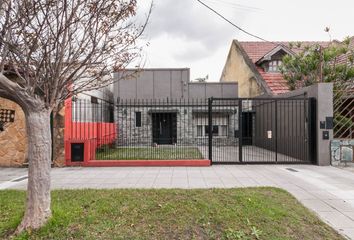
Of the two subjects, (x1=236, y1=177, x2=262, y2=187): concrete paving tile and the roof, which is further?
the roof

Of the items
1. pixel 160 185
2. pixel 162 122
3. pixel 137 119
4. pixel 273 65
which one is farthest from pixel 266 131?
pixel 160 185

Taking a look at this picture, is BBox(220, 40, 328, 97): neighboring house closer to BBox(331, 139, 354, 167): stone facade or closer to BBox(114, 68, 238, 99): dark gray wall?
BBox(114, 68, 238, 99): dark gray wall

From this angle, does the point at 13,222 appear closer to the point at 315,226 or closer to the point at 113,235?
the point at 113,235

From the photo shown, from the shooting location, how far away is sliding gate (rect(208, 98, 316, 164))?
11.6 meters

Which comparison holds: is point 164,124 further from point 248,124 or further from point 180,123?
point 248,124

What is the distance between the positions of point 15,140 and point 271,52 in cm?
1637

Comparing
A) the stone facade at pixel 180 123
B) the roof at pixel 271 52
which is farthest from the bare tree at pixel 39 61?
the stone facade at pixel 180 123

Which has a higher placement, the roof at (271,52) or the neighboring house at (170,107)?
the roof at (271,52)

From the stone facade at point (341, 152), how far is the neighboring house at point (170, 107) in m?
9.75

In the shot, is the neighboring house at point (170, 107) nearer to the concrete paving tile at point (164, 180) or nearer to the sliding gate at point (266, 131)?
the sliding gate at point (266, 131)

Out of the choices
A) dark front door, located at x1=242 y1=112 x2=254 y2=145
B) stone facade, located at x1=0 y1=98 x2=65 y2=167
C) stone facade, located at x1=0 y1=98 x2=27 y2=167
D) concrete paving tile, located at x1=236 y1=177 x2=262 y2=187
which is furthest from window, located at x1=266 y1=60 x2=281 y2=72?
stone facade, located at x1=0 y1=98 x2=27 y2=167

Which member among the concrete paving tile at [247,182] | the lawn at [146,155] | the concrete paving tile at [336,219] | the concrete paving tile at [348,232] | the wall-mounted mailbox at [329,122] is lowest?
the concrete paving tile at [348,232]

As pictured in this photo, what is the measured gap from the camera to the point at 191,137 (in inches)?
826

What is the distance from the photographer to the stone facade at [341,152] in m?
11.0
